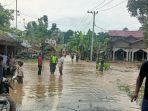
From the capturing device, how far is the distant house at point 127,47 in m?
74.0

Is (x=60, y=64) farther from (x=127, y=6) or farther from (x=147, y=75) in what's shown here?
(x=127, y=6)

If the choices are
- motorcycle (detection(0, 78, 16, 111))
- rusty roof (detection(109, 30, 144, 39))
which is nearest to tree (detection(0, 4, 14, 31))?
rusty roof (detection(109, 30, 144, 39))

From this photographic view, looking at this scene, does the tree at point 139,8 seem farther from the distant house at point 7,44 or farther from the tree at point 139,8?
the distant house at point 7,44

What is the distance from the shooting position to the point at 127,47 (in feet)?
244

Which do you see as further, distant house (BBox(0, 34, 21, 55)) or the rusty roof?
the rusty roof

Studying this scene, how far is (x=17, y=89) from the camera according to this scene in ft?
58.6

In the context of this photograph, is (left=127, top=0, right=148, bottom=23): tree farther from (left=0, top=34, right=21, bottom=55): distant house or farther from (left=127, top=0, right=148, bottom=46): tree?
(left=0, top=34, right=21, bottom=55): distant house

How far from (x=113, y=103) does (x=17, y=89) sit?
5048 mm

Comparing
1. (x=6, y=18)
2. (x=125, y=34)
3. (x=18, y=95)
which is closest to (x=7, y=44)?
(x=18, y=95)

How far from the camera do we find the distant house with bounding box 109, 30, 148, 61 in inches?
2912

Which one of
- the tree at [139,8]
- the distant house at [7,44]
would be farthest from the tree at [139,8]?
the distant house at [7,44]

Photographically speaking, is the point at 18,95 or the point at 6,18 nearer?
the point at 18,95

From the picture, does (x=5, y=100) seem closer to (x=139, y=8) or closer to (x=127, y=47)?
(x=127, y=47)

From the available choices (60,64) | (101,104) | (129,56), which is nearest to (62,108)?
(101,104)
